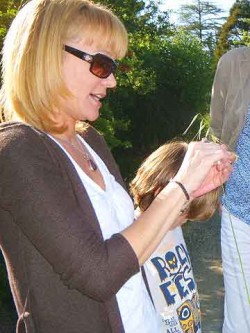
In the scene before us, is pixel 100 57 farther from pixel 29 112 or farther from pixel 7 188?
pixel 7 188

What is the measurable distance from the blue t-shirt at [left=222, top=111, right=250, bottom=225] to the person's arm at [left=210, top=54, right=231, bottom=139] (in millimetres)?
208

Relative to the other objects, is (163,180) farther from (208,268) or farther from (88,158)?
(208,268)

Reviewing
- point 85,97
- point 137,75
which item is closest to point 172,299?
point 85,97

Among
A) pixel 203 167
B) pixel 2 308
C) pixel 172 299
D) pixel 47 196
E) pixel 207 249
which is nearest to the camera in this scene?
pixel 47 196

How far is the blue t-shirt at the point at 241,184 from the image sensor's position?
2418 mm

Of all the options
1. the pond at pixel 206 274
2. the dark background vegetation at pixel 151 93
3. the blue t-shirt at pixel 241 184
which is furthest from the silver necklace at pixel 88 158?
the dark background vegetation at pixel 151 93

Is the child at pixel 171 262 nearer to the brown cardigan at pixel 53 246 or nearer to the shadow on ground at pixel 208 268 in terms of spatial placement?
the brown cardigan at pixel 53 246

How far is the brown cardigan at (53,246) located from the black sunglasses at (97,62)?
0.24 m

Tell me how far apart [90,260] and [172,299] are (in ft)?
2.37

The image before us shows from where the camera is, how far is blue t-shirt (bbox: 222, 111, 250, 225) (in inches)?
95.2

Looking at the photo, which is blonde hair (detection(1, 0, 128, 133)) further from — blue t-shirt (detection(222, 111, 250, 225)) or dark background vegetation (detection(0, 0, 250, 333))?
dark background vegetation (detection(0, 0, 250, 333))

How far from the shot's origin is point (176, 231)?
6.31 feet

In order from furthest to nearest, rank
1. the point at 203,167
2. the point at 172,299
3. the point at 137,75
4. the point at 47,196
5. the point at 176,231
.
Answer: the point at 137,75
the point at 176,231
the point at 172,299
the point at 203,167
the point at 47,196

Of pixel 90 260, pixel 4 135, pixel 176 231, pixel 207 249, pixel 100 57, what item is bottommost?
pixel 207 249
